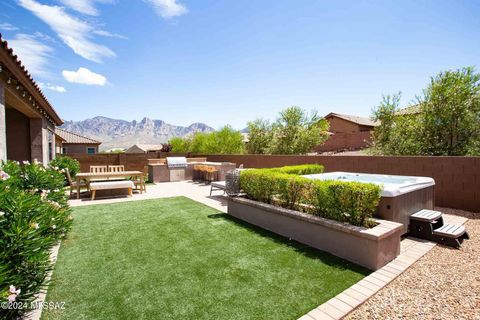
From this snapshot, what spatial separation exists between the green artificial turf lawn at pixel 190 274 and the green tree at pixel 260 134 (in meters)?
17.9

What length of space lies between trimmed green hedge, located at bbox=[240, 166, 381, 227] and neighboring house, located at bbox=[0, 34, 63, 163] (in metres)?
4.96

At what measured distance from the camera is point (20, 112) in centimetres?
867

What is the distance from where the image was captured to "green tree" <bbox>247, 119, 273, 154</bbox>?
900 inches

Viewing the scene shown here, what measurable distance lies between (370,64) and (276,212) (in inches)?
404

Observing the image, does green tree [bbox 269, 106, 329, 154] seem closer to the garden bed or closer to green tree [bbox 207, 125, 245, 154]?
green tree [bbox 207, 125, 245, 154]

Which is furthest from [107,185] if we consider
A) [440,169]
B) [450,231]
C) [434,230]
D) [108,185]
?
[440,169]

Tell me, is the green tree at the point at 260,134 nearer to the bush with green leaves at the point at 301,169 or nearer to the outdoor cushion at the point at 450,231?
the bush with green leaves at the point at 301,169

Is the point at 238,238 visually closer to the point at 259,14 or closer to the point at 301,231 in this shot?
the point at 301,231

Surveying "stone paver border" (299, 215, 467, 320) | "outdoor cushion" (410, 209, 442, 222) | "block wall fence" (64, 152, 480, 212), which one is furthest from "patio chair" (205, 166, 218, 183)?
"stone paver border" (299, 215, 467, 320)

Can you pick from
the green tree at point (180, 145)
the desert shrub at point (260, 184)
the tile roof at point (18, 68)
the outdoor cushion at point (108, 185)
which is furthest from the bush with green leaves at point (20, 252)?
the green tree at point (180, 145)

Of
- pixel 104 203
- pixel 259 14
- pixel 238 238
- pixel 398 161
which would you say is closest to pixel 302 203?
pixel 238 238

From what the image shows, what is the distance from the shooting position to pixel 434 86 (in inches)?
379

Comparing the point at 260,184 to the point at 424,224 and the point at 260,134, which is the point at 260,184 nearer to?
the point at 424,224

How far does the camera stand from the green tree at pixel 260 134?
22859mm
